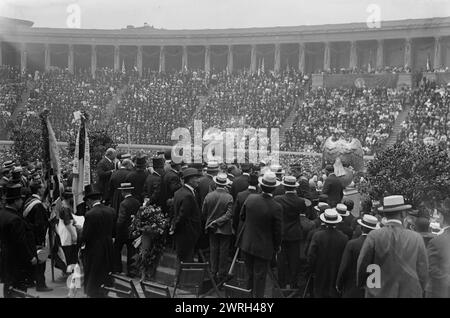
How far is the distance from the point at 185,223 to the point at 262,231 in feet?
5.56

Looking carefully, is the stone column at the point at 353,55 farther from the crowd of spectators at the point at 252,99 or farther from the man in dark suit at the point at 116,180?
the man in dark suit at the point at 116,180

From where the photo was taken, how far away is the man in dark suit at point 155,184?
37.1 feet

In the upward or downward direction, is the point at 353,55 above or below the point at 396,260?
above

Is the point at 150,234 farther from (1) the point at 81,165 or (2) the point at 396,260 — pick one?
(2) the point at 396,260

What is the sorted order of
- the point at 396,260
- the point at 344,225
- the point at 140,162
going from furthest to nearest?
1. the point at 140,162
2. the point at 344,225
3. the point at 396,260

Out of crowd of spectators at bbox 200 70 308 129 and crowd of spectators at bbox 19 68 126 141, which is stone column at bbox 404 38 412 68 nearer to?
crowd of spectators at bbox 200 70 308 129

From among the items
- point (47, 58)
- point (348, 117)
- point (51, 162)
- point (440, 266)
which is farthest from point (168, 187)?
point (47, 58)

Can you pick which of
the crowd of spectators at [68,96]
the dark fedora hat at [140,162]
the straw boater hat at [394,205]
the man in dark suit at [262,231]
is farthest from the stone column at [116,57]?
the straw boater hat at [394,205]

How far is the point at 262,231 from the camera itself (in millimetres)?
8859

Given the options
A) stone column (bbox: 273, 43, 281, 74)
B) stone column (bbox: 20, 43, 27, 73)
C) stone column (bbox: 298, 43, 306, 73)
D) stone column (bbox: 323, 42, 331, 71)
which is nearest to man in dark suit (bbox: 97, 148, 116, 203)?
stone column (bbox: 323, 42, 331, 71)

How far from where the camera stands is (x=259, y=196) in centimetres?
897

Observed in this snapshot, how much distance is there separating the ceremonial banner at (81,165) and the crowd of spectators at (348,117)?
1932 cm
